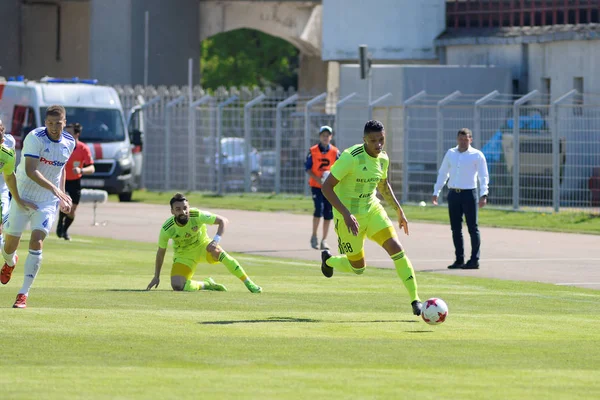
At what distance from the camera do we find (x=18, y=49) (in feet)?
177

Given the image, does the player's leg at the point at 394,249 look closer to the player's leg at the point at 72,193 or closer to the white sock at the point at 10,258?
the white sock at the point at 10,258

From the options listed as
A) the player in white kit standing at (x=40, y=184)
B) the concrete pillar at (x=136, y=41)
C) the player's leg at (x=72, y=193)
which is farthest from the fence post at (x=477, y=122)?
the concrete pillar at (x=136, y=41)

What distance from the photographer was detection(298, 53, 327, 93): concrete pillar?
5375 centimetres

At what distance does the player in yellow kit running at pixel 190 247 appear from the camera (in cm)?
1452

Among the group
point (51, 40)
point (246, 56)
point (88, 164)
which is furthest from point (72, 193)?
point (246, 56)

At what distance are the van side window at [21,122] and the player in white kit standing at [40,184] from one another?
19.0m

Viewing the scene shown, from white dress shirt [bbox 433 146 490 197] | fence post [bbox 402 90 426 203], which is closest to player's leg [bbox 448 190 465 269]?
white dress shirt [bbox 433 146 490 197]

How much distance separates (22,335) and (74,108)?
23464mm

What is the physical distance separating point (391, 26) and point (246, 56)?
91.8 feet

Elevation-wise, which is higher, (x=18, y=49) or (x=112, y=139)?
(x=18, y=49)

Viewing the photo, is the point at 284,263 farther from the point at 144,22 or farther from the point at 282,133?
the point at 144,22

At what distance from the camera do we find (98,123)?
3434cm

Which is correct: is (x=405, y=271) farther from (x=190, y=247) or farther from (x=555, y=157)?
(x=555, y=157)

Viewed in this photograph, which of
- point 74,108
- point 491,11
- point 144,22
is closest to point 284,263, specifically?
point 74,108
